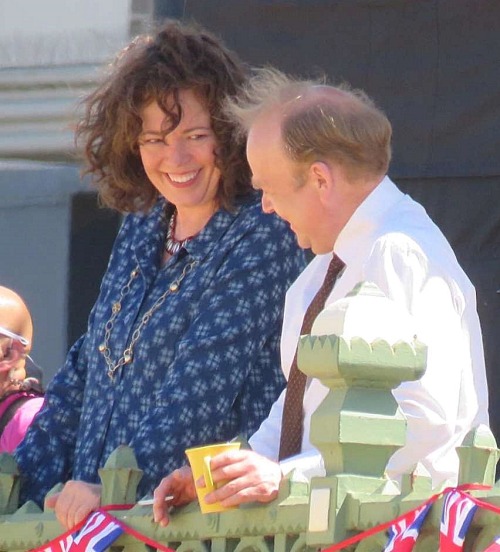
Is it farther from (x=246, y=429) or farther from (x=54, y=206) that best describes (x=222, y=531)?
(x=54, y=206)

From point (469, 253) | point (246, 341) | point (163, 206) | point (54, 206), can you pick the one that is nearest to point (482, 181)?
point (469, 253)

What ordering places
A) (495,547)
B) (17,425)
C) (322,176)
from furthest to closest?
(17,425) < (322,176) < (495,547)

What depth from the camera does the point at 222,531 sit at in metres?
2.59

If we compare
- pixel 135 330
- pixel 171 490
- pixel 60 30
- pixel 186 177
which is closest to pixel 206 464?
pixel 171 490

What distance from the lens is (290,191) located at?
2.92 meters

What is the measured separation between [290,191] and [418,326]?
1.37 ft

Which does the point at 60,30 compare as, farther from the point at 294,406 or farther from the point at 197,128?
the point at 294,406

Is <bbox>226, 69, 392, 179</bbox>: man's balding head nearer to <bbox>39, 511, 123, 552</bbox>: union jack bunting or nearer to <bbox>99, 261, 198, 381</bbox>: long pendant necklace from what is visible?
<bbox>99, 261, 198, 381</bbox>: long pendant necklace

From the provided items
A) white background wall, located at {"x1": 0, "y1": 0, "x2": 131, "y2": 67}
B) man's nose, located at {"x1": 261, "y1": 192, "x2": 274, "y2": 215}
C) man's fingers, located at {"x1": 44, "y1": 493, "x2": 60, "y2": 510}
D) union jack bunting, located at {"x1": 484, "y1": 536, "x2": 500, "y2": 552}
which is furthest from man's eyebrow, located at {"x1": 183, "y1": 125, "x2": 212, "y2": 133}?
white background wall, located at {"x1": 0, "y1": 0, "x2": 131, "y2": 67}

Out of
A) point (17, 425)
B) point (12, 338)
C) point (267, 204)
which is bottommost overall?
point (17, 425)

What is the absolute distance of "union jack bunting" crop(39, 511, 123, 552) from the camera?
2764 millimetres

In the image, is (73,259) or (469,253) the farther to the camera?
(73,259)

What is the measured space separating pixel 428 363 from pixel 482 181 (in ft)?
6.49

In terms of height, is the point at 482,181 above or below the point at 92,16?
below
